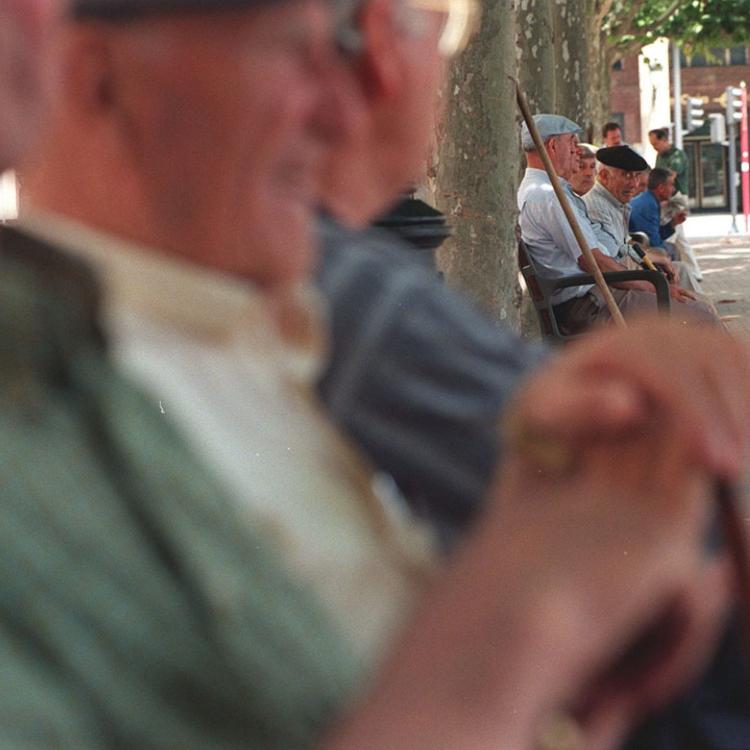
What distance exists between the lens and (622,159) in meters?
11.7

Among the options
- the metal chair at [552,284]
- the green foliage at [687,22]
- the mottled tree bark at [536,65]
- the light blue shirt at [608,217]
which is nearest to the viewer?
the metal chair at [552,284]

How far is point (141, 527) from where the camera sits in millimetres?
545

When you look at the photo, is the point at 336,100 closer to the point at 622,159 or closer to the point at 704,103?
the point at 622,159

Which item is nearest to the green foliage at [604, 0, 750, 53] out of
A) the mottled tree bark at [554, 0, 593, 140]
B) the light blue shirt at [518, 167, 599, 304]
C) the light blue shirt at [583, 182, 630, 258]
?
the mottled tree bark at [554, 0, 593, 140]

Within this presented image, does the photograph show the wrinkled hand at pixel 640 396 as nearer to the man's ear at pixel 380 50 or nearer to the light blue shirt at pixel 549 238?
the man's ear at pixel 380 50

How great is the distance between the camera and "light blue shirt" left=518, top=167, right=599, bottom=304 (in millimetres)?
8375

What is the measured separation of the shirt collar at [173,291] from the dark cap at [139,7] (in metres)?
0.07

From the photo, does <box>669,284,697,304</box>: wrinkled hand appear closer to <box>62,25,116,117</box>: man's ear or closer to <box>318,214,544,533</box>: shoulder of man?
<box>318,214,544,533</box>: shoulder of man

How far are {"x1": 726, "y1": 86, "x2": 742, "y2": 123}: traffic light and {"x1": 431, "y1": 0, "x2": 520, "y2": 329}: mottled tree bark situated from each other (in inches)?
1065

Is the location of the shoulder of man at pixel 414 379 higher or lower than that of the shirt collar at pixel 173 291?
lower

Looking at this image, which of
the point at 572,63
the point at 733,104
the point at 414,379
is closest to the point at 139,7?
the point at 414,379

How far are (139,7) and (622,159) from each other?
11299 mm

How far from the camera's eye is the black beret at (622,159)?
11.7 m

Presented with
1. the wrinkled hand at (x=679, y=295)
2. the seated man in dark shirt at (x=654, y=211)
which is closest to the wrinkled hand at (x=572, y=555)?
the wrinkled hand at (x=679, y=295)
